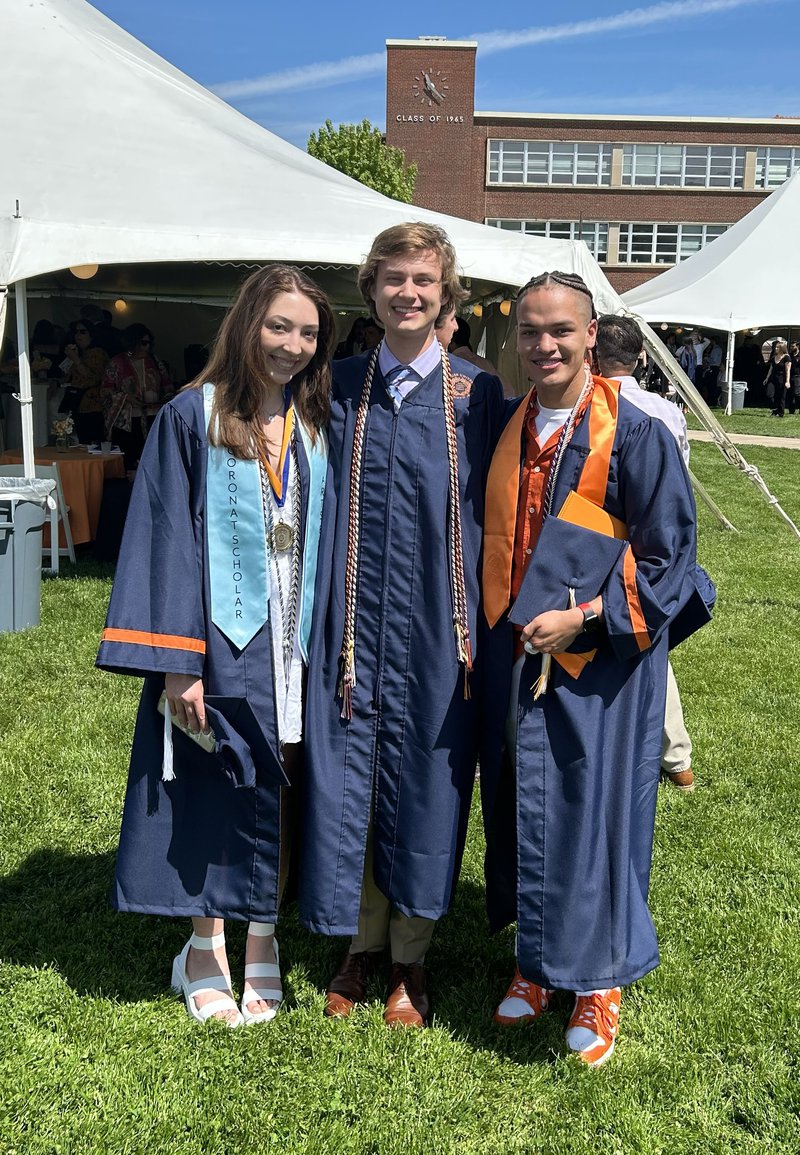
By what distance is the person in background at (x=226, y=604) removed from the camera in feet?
7.95

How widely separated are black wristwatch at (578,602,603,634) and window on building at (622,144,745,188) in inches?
1884

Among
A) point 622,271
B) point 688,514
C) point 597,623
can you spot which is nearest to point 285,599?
point 597,623

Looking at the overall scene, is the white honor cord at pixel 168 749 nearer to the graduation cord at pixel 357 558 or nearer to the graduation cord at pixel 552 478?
the graduation cord at pixel 357 558

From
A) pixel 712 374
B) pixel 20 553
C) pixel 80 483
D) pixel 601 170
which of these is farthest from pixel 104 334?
pixel 601 170

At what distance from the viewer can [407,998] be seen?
2715mm

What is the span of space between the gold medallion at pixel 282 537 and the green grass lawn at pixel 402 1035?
3.93ft

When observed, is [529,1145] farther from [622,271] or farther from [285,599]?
[622,271]

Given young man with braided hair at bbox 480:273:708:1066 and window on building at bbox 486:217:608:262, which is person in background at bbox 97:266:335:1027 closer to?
young man with braided hair at bbox 480:273:708:1066

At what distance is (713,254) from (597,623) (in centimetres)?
2356

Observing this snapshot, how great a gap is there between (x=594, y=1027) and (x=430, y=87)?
5017 cm

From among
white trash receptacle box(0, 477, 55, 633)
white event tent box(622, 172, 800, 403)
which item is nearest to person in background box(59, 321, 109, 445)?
white trash receptacle box(0, 477, 55, 633)

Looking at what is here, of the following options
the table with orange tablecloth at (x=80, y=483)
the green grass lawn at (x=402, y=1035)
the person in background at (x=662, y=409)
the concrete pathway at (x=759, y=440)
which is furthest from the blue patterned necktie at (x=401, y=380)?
the concrete pathway at (x=759, y=440)

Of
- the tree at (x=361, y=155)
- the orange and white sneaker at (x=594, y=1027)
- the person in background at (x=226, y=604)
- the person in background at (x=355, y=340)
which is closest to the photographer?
the person in background at (x=226, y=604)

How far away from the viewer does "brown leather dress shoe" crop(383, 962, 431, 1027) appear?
8.75 feet
